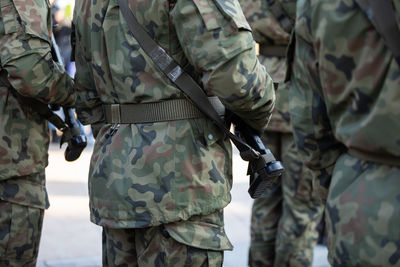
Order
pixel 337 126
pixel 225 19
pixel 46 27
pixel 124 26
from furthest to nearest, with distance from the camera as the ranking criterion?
pixel 46 27
pixel 124 26
pixel 225 19
pixel 337 126

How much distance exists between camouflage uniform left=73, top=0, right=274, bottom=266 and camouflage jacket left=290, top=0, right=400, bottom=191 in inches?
17.4

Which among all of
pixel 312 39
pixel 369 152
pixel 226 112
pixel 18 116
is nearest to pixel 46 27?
pixel 18 116

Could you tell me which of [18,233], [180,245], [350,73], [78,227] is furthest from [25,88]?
[78,227]

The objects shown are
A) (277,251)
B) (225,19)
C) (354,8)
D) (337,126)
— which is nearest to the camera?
(354,8)

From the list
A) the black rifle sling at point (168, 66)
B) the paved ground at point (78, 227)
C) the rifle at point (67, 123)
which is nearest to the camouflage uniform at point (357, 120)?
the black rifle sling at point (168, 66)

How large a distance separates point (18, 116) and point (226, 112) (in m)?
1.21

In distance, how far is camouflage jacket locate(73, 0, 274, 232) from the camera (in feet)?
8.66

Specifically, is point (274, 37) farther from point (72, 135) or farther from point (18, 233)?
point (18, 233)

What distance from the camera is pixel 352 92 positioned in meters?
2.05

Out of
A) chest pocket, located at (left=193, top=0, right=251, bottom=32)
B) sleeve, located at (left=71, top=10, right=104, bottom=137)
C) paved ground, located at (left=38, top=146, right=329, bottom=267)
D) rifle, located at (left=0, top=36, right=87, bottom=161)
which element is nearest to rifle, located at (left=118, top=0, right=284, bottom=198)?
chest pocket, located at (left=193, top=0, right=251, bottom=32)

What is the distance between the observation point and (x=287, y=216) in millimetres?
4262

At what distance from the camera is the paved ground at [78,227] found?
503 cm

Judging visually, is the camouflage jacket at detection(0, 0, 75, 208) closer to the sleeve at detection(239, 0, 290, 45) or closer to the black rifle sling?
the black rifle sling

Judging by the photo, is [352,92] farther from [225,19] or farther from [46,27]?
[46,27]
